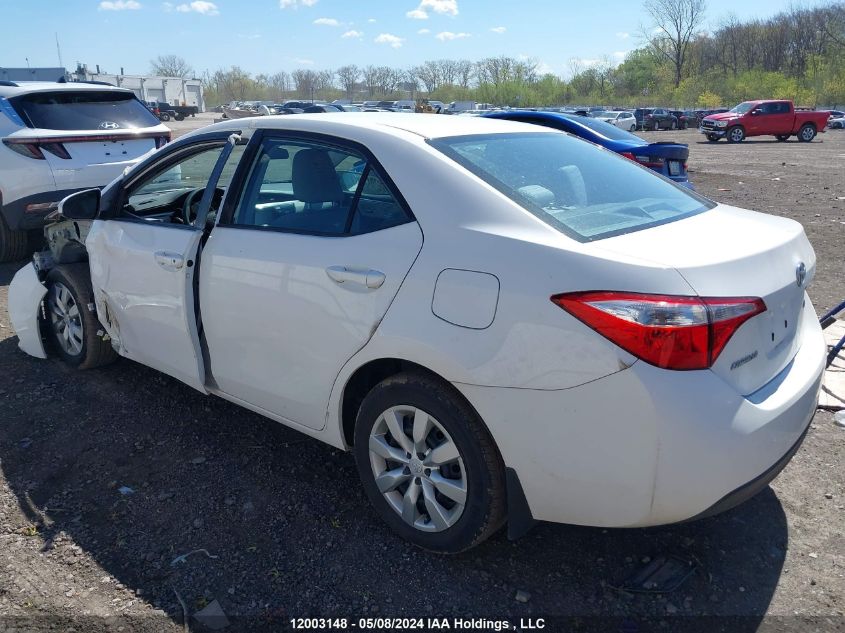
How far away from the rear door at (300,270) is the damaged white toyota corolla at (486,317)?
0.03 feet

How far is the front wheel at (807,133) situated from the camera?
32969 mm

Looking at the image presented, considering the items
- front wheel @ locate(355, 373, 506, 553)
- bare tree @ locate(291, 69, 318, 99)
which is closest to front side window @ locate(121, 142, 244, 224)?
front wheel @ locate(355, 373, 506, 553)

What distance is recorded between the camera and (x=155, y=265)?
3625 millimetres

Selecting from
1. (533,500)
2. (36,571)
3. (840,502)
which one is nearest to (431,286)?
(533,500)

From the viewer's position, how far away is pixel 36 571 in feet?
9.07

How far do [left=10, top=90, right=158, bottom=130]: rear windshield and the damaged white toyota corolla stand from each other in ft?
14.2

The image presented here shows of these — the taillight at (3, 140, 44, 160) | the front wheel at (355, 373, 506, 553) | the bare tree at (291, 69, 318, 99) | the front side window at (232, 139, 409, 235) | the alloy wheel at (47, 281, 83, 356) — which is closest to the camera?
the front wheel at (355, 373, 506, 553)

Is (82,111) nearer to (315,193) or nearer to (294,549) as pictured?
(315,193)

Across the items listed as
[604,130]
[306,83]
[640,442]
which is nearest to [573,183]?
[640,442]

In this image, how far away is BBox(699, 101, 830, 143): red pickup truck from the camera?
107 feet

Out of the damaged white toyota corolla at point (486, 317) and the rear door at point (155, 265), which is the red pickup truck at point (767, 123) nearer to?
the damaged white toyota corolla at point (486, 317)

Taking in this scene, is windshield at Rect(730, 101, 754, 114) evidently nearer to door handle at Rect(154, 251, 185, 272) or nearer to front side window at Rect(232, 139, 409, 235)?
front side window at Rect(232, 139, 409, 235)

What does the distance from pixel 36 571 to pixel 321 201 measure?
190 centimetres

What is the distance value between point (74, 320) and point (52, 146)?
3.25 metres
